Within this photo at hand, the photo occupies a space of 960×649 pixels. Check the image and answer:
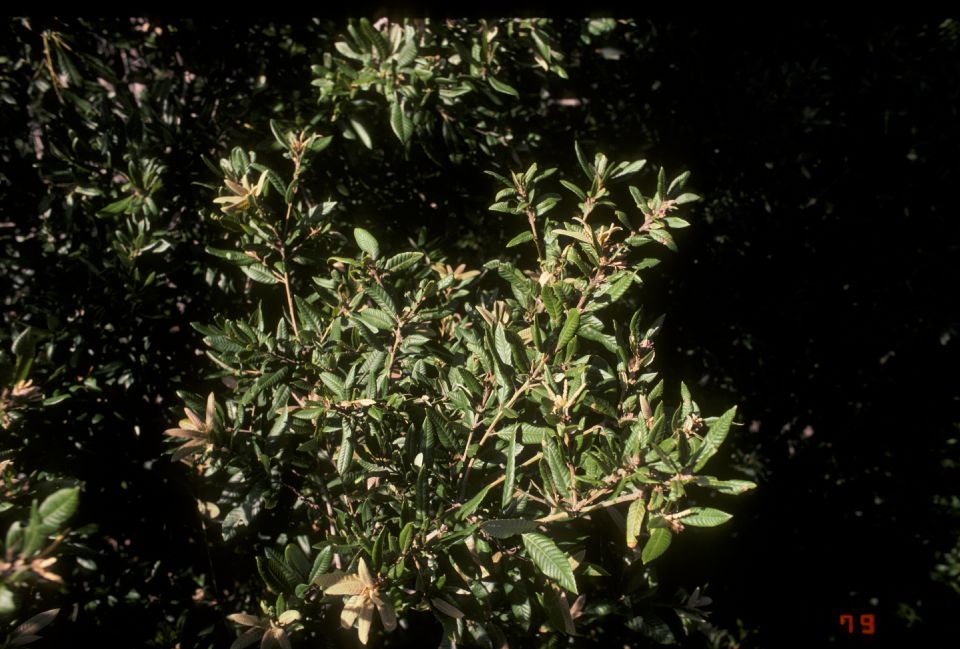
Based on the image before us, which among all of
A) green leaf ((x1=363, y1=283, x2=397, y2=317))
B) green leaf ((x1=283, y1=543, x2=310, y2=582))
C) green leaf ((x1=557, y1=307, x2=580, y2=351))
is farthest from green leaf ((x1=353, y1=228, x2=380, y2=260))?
green leaf ((x1=283, y1=543, x2=310, y2=582))

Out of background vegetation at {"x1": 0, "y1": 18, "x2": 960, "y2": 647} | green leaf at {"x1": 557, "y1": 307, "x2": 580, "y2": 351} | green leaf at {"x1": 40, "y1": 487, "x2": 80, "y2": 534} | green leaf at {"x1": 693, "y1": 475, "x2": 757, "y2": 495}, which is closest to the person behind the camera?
green leaf at {"x1": 40, "y1": 487, "x2": 80, "y2": 534}

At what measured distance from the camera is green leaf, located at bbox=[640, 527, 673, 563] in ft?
3.92

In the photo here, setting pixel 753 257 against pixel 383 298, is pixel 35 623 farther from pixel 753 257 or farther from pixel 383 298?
pixel 753 257

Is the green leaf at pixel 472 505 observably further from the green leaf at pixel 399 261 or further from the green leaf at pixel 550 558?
the green leaf at pixel 399 261

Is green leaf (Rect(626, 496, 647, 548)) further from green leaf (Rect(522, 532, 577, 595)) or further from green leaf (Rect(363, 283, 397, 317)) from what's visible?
green leaf (Rect(363, 283, 397, 317))

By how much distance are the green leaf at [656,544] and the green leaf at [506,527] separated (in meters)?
0.27

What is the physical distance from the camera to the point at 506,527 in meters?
1.32

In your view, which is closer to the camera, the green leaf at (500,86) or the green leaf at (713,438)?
the green leaf at (713,438)

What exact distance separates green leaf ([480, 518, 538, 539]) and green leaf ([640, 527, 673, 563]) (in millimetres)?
267

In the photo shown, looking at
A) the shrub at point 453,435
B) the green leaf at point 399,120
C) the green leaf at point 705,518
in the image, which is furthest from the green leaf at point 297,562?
the green leaf at point 399,120

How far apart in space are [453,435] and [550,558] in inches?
17.4

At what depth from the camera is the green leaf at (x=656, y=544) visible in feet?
3.92
